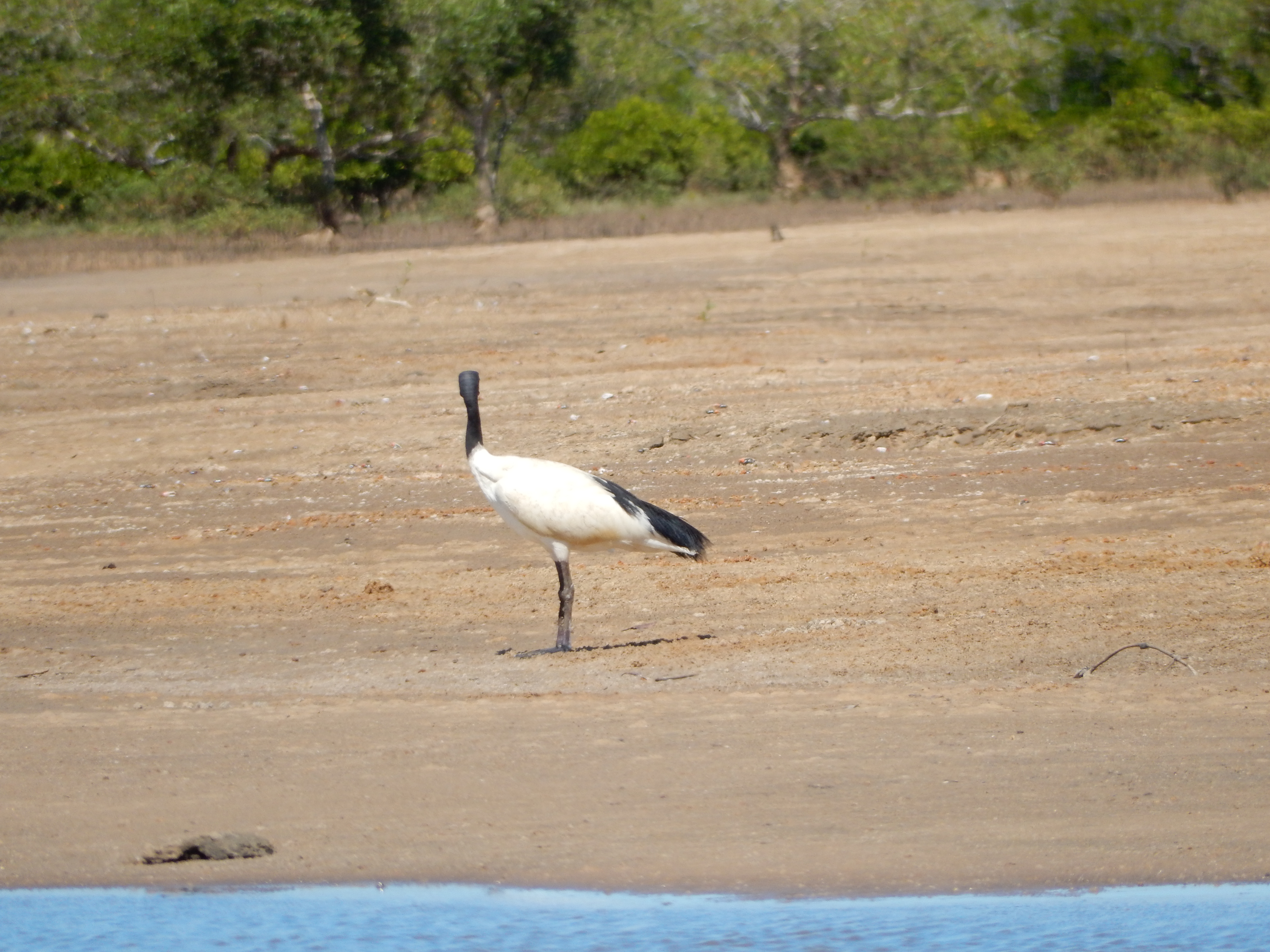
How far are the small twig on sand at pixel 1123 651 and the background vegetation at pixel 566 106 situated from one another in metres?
21.5

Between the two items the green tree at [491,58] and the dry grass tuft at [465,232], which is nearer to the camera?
the dry grass tuft at [465,232]

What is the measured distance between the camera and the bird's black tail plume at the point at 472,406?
8.47 m

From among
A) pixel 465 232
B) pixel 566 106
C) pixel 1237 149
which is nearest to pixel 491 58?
pixel 465 232

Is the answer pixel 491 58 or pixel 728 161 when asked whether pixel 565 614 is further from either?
pixel 728 161

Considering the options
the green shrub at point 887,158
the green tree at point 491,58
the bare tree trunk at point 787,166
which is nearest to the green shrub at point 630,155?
the bare tree trunk at point 787,166

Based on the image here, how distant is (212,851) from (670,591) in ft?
13.2

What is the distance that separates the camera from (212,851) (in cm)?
529

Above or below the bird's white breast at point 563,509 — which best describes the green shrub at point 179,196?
above

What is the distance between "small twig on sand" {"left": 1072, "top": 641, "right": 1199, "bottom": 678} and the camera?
680cm

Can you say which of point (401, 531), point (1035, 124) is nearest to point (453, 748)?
point (401, 531)

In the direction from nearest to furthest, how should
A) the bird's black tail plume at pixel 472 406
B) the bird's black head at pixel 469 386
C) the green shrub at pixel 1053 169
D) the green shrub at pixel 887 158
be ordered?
the bird's black tail plume at pixel 472 406 → the bird's black head at pixel 469 386 → the green shrub at pixel 1053 169 → the green shrub at pixel 887 158

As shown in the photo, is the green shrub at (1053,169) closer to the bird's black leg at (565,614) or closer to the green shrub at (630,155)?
the green shrub at (630,155)

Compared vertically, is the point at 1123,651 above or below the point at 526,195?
below

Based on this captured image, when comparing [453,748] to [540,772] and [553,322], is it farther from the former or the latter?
[553,322]
